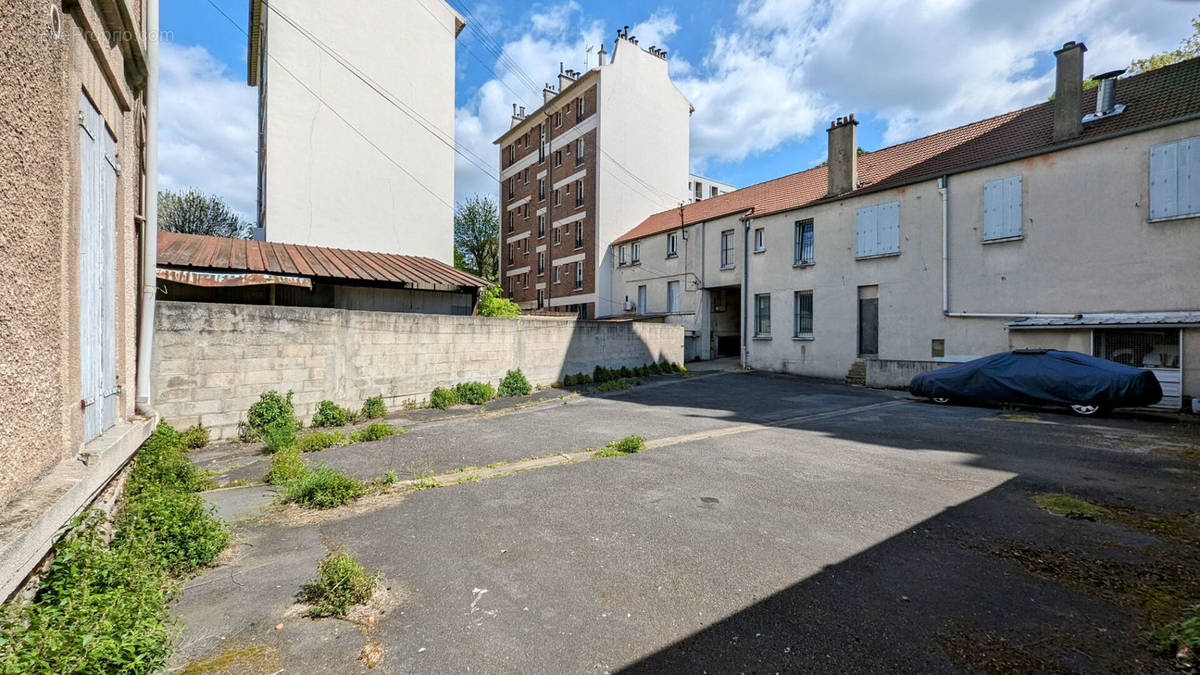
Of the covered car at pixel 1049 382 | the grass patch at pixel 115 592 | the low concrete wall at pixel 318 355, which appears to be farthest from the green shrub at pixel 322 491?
the covered car at pixel 1049 382

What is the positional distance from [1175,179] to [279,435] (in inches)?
761

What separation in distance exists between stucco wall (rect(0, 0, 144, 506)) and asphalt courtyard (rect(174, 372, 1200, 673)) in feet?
4.46

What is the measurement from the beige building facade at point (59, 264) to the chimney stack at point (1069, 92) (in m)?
19.3

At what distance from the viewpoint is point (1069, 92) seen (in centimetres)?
1398

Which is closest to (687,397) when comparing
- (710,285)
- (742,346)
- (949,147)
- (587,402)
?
(587,402)

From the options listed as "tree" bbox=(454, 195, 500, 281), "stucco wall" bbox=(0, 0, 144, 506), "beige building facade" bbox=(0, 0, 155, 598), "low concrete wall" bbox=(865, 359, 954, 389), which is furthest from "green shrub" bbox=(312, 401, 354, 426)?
"tree" bbox=(454, 195, 500, 281)

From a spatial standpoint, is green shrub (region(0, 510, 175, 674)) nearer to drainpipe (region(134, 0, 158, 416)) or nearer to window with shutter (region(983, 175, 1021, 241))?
drainpipe (region(134, 0, 158, 416))

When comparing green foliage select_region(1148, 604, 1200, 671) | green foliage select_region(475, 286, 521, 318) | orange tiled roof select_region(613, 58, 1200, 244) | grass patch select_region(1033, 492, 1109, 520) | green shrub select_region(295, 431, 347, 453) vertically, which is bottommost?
green shrub select_region(295, 431, 347, 453)

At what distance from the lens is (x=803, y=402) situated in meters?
13.4

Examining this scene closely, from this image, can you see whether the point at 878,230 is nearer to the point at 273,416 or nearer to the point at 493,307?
the point at 493,307

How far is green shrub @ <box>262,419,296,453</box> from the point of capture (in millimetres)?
7720

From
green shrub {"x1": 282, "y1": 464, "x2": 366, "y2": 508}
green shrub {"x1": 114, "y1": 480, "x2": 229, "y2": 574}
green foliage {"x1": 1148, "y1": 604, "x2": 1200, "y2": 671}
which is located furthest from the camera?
green shrub {"x1": 282, "y1": 464, "x2": 366, "y2": 508}

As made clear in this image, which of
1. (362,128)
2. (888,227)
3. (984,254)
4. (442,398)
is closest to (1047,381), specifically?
(984,254)

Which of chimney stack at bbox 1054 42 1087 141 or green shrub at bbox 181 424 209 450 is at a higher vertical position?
chimney stack at bbox 1054 42 1087 141
